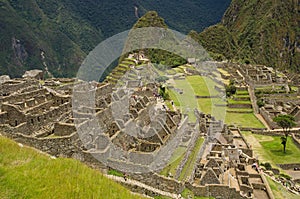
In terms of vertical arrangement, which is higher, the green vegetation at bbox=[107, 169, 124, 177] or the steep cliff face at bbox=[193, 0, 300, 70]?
the steep cliff face at bbox=[193, 0, 300, 70]

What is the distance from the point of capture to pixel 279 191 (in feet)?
74.9

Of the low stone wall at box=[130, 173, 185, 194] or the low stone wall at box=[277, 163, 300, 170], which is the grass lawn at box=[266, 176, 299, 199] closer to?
the low stone wall at box=[277, 163, 300, 170]

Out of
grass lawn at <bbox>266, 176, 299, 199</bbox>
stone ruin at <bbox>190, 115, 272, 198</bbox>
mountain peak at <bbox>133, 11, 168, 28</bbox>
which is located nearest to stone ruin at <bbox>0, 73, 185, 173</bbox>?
stone ruin at <bbox>190, 115, 272, 198</bbox>

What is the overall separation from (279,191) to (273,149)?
1293 cm

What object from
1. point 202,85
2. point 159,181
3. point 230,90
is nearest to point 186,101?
point 230,90

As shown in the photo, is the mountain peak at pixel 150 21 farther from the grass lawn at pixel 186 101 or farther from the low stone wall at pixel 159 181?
the low stone wall at pixel 159 181

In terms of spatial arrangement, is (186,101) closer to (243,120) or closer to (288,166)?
(243,120)

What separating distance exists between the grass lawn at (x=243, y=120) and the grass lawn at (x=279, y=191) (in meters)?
18.3

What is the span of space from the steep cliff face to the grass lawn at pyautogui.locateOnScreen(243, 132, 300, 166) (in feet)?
306

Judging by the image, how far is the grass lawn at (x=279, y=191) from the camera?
2205 cm

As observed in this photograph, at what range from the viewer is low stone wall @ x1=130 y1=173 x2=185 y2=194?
50.5 feet

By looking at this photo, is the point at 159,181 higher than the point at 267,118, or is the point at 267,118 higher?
the point at 267,118

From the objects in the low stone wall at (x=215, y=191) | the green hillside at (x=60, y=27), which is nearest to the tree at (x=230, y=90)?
the low stone wall at (x=215, y=191)

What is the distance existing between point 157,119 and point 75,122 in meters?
5.59
